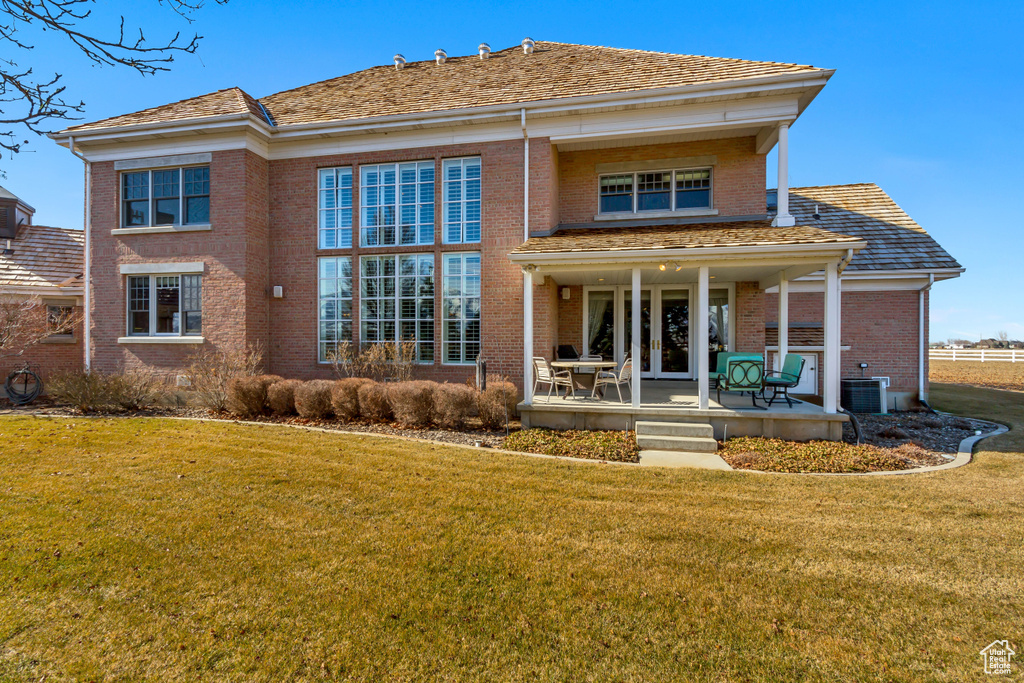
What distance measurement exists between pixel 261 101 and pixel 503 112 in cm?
838

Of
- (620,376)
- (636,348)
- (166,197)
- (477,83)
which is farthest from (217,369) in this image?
(477,83)

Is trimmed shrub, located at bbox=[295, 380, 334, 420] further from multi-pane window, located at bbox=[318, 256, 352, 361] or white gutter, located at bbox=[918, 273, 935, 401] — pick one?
white gutter, located at bbox=[918, 273, 935, 401]

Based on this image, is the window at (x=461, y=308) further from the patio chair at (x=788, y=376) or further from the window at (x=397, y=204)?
the patio chair at (x=788, y=376)

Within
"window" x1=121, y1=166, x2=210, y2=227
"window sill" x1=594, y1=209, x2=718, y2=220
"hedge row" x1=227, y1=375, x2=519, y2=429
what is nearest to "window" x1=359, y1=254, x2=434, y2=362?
"hedge row" x1=227, y1=375, x2=519, y2=429

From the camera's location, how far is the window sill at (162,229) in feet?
39.0

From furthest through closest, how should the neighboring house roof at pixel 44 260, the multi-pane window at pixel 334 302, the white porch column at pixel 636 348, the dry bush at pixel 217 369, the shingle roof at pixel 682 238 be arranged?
1. the neighboring house roof at pixel 44 260
2. the multi-pane window at pixel 334 302
3. the dry bush at pixel 217 369
4. the white porch column at pixel 636 348
5. the shingle roof at pixel 682 238

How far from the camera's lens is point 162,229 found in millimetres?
12109

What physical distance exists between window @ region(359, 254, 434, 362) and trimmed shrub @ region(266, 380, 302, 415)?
255 cm

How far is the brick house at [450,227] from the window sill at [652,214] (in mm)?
71

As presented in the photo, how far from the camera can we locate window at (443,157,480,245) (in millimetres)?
11742

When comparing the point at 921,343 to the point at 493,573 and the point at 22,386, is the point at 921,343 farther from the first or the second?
the point at 22,386

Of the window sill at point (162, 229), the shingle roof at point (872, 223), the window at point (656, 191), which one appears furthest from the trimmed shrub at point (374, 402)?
the shingle roof at point (872, 223)

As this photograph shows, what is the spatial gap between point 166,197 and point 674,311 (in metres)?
13.9

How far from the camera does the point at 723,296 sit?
12.0 metres
